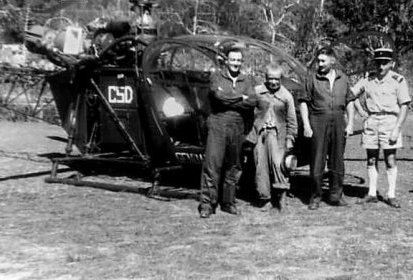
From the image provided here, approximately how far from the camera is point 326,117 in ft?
26.3

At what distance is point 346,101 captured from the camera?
319 inches

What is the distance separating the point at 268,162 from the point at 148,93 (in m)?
1.75

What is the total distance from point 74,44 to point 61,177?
1927mm

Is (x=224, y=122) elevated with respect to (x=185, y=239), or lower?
elevated

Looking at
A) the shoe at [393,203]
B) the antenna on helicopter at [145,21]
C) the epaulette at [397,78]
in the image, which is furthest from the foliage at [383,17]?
the shoe at [393,203]

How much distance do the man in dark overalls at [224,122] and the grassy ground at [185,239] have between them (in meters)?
→ 0.29

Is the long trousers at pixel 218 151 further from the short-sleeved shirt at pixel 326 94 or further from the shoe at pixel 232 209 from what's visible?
the short-sleeved shirt at pixel 326 94

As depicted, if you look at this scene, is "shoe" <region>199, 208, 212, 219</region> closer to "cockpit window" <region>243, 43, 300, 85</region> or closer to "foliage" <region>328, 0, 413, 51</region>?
"cockpit window" <region>243, 43, 300, 85</region>

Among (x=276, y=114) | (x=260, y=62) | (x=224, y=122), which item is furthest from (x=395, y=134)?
(x=260, y=62)

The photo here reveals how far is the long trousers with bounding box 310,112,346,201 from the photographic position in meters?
8.03

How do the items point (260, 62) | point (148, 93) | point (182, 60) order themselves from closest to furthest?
point (148, 93)
point (182, 60)
point (260, 62)

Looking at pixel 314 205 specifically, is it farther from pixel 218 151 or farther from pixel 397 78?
pixel 397 78

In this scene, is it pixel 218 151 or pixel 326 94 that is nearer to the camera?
pixel 218 151

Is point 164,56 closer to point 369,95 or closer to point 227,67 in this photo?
point 227,67
